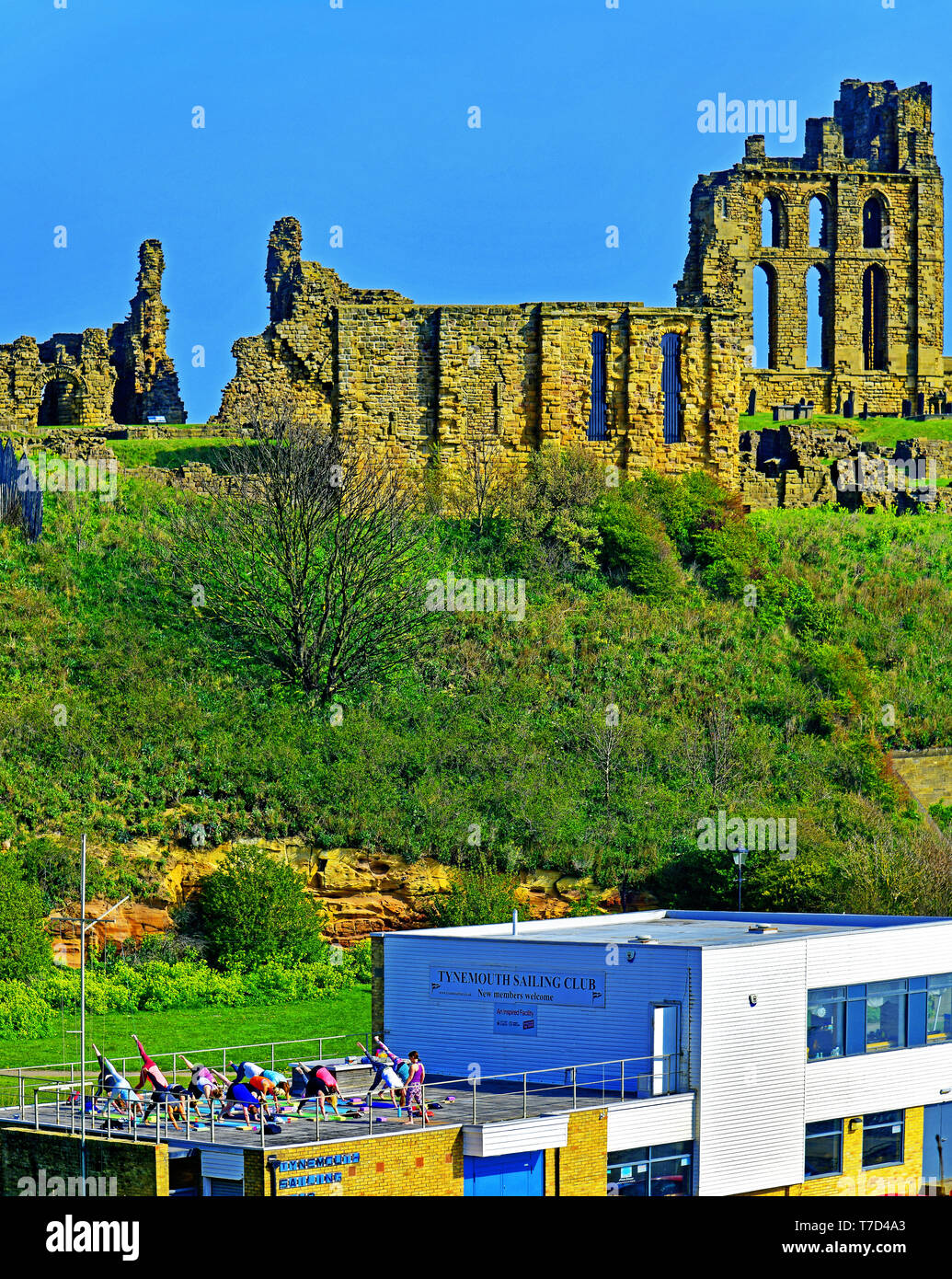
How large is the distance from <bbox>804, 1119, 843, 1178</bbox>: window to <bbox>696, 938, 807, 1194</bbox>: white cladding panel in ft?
1.44

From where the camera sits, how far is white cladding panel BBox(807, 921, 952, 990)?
3111 centimetres

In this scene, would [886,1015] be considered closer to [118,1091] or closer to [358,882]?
[118,1091]

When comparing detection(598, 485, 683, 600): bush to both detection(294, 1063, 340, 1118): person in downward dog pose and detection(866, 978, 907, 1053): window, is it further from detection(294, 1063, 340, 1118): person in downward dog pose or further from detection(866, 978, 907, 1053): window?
detection(294, 1063, 340, 1118): person in downward dog pose

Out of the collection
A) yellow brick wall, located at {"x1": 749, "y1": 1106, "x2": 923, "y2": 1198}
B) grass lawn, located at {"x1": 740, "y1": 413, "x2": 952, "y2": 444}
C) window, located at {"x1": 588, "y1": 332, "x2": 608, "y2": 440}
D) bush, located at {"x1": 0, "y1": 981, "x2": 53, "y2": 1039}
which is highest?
grass lawn, located at {"x1": 740, "y1": 413, "x2": 952, "y2": 444}

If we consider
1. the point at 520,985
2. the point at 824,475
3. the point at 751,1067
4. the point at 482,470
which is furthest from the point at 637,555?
the point at 751,1067

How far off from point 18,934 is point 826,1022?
15.7 metres

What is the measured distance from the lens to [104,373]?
222 ft

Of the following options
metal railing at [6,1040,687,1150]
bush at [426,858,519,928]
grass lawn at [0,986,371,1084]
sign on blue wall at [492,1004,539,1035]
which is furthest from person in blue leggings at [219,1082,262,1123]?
bush at [426,858,519,928]

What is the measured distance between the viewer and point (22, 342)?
65688 millimetres

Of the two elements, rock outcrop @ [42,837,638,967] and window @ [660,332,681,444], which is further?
window @ [660,332,681,444]

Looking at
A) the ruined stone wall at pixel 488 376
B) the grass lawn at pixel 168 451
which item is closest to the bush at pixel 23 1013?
the grass lawn at pixel 168 451
